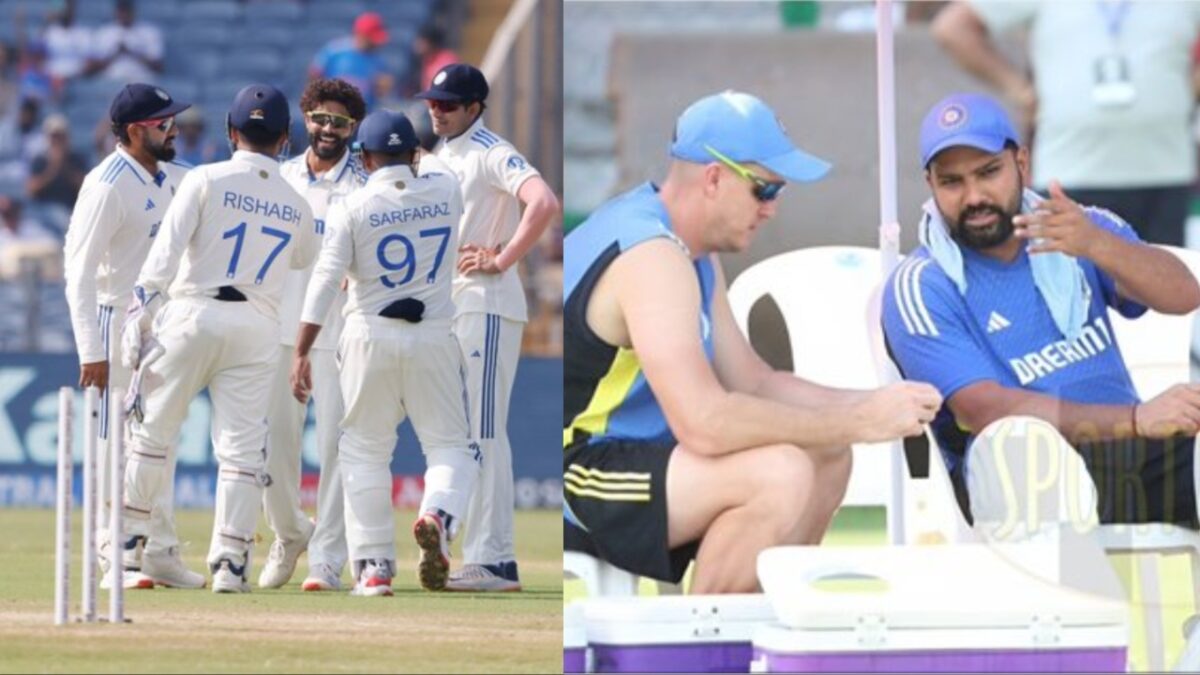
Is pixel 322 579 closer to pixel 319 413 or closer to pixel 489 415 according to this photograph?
pixel 319 413

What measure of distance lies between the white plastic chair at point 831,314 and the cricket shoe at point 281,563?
15.8 feet

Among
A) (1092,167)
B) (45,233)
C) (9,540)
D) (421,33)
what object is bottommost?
(9,540)

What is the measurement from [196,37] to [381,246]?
13734 mm

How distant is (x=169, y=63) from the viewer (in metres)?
23.4

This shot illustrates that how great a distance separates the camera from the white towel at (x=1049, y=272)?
6664mm

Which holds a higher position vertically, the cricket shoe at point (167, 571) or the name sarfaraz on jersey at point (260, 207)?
the name sarfaraz on jersey at point (260, 207)

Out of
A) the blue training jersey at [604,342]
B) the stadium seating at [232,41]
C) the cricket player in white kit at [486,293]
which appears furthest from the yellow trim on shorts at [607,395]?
the stadium seating at [232,41]

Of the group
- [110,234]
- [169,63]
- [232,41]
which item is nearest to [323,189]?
[110,234]

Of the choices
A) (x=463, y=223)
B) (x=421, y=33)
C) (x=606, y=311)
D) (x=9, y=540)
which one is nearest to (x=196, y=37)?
(x=421, y=33)

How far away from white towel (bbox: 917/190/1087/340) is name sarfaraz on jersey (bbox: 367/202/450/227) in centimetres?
394

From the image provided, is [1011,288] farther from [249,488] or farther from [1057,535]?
[249,488]

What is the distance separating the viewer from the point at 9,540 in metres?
14.1

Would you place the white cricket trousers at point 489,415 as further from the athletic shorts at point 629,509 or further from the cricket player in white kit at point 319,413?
the athletic shorts at point 629,509

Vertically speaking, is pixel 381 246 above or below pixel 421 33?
below
